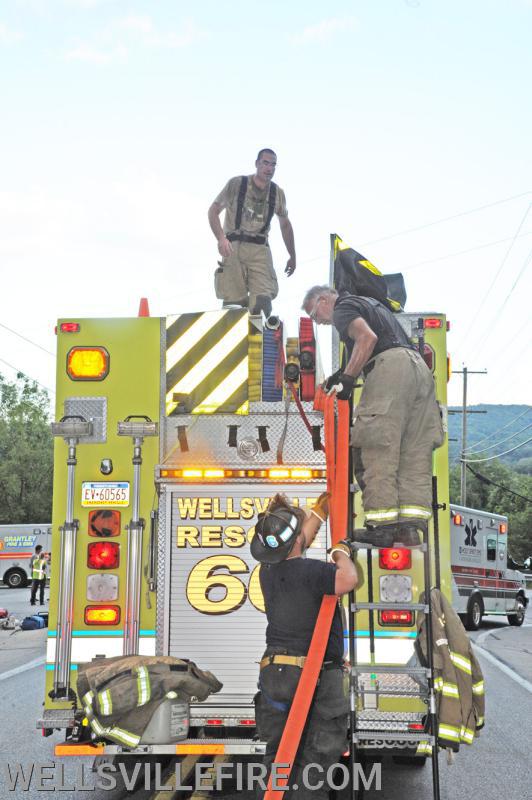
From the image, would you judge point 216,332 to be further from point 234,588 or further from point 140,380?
point 234,588

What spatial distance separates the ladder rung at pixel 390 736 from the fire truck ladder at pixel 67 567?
1831mm

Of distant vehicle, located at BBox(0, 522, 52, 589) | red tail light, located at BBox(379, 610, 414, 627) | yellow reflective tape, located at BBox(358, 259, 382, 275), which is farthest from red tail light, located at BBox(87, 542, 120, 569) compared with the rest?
distant vehicle, located at BBox(0, 522, 52, 589)

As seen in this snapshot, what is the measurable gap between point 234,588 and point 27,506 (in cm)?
6465

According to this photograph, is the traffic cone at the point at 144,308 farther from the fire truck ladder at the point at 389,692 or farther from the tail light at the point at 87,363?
the fire truck ladder at the point at 389,692

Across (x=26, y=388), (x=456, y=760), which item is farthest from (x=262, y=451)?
(x=26, y=388)

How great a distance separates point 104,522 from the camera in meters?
6.01

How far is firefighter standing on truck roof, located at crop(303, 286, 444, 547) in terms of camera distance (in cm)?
466

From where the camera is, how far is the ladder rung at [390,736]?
4754mm

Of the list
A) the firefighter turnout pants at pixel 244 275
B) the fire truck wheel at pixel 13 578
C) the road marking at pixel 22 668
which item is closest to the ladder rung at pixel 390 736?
the firefighter turnout pants at pixel 244 275

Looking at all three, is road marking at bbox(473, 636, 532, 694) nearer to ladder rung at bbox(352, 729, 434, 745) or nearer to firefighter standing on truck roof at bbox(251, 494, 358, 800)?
ladder rung at bbox(352, 729, 434, 745)

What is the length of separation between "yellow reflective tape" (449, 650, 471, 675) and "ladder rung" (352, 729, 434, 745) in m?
0.38

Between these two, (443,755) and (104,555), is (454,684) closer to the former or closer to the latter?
(104,555)

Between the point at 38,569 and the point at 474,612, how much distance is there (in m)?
12.2

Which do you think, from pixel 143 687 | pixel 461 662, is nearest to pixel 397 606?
→ pixel 461 662
